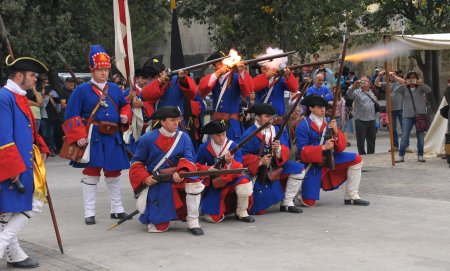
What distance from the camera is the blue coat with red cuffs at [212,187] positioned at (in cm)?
845

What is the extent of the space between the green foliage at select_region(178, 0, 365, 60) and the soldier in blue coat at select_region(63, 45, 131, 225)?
10061 mm

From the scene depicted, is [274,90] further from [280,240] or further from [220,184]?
[280,240]

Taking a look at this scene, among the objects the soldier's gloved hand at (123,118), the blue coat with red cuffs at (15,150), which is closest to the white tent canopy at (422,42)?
the soldier's gloved hand at (123,118)

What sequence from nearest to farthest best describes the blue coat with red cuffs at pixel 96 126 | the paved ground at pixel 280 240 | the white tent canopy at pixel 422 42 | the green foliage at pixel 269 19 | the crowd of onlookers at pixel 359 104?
the paved ground at pixel 280 240 → the blue coat with red cuffs at pixel 96 126 → the white tent canopy at pixel 422 42 → the crowd of onlookers at pixel 359 104 → the green foliage at pixel 269 19

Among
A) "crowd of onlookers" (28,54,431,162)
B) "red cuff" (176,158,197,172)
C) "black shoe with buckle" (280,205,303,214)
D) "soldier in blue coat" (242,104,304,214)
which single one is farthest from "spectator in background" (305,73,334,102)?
"red cuff" (176,158,197,172)

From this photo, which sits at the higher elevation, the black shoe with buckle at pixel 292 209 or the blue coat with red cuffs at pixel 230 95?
the blue coat with red cuffs at pixel 230 95

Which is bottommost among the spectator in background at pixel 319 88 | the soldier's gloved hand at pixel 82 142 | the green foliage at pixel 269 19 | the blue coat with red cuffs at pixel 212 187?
the blue coat with red cuffs at pixel 212 187

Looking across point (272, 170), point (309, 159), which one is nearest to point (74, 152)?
point (272, 170)

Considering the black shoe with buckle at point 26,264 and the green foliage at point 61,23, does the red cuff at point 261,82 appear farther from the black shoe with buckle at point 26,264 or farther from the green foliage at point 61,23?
the green foliage at point 61,23

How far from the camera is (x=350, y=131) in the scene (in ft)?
69.2

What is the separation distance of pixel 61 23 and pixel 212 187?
12.4m

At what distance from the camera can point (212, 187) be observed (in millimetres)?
8547

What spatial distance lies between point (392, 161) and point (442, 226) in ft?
18.7

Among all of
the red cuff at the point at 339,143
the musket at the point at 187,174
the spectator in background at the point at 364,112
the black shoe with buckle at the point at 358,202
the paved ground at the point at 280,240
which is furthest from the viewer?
the spectator in background at the point at 364,112
